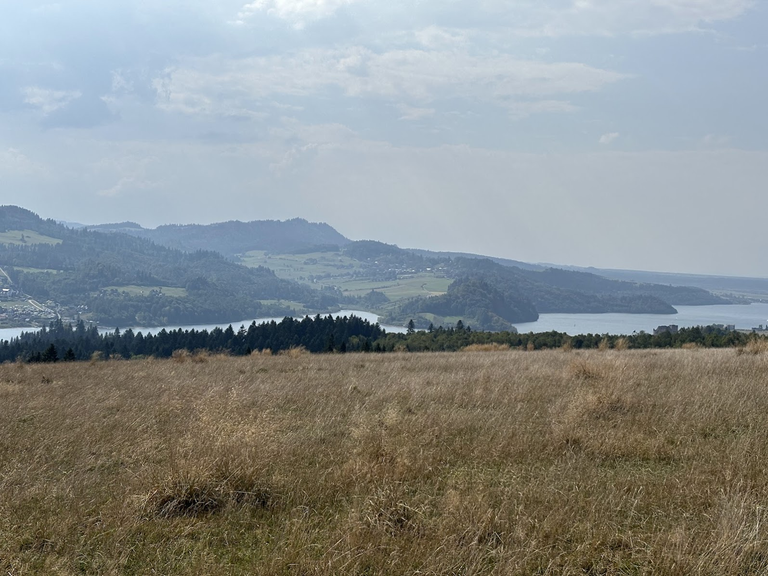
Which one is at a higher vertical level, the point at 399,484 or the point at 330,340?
the point at 399,484

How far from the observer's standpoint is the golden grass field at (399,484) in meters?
4.77

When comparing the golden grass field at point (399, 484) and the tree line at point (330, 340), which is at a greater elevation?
the golden grass field at point (399, 484)

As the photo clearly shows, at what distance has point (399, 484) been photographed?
6.35 meters

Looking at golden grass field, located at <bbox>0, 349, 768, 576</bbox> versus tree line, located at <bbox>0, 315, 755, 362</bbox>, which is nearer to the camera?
golden grass field, located at <bbox>0, 349, 768, 576</bbox>

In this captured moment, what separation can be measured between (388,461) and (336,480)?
77cm

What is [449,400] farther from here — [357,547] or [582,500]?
[357,547]

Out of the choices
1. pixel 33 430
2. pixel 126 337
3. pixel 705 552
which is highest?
pixel 705 552

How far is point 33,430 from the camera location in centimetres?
969

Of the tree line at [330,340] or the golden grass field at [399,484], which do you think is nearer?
the golden grass field at [399,484]

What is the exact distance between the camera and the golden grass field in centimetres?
477

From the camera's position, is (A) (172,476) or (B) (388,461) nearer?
(A) (172,476)

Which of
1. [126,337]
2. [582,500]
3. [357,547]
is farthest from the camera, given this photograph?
[126,337]

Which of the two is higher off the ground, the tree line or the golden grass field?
the golden grass field

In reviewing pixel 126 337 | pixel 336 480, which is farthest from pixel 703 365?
pixel 126 337
